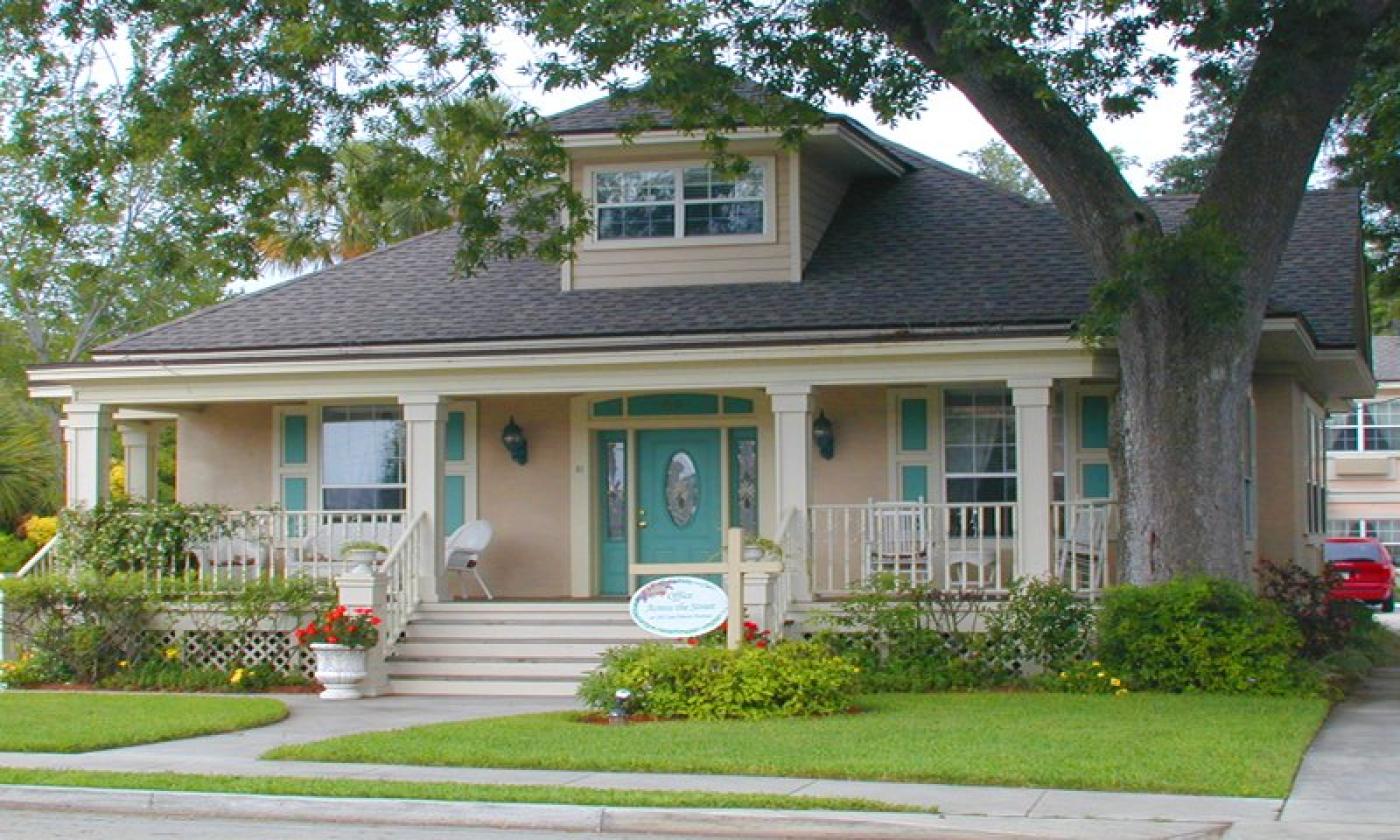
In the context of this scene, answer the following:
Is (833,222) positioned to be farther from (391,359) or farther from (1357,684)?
(1357,684)

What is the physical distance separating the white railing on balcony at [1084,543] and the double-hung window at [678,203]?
4907mm

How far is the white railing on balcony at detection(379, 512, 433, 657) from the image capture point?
17781 millimetres

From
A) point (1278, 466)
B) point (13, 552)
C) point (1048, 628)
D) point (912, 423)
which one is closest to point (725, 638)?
point (1048, 628)

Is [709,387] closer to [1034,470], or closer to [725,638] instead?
[725,638]

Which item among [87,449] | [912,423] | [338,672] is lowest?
[338,672]

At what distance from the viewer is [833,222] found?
21.4 meters

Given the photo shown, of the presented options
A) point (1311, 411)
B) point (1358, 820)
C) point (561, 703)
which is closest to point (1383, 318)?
point (1311, 411)

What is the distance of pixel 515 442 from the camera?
20.4 metres

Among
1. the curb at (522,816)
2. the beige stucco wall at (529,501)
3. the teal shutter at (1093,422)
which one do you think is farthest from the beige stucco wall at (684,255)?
the curb at (522,816)

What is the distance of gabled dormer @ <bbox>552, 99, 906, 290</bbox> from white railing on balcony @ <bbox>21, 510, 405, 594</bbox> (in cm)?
368

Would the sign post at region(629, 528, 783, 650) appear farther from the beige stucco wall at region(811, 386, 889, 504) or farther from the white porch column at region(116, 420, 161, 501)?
the white porch column at region(116, 420, 161, 501)

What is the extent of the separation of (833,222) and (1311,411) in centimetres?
721

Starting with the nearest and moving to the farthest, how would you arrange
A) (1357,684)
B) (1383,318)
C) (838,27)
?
1. (838,27)
2. (1357,684)
3. (1383,318)

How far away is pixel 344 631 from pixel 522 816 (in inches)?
265
